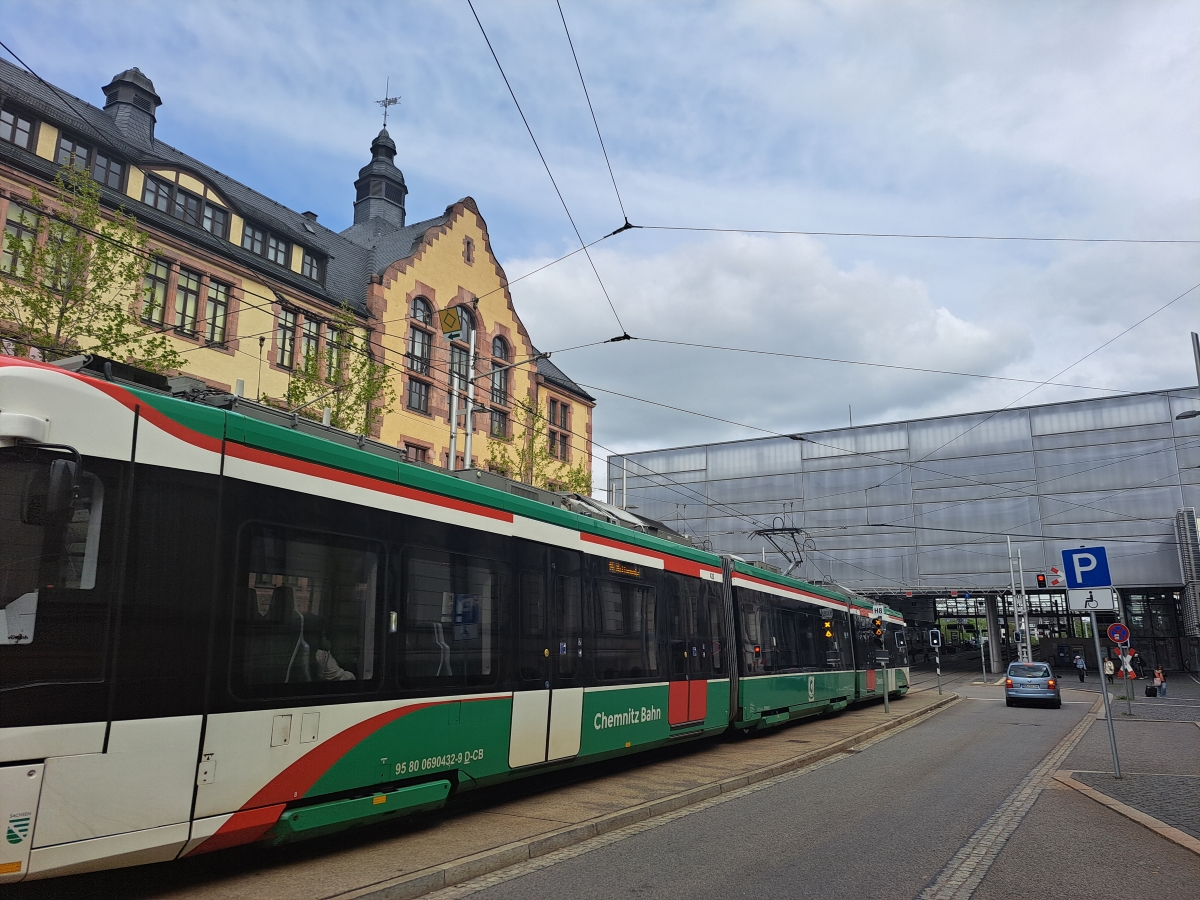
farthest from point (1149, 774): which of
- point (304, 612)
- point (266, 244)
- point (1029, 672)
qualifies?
point (266, 244)

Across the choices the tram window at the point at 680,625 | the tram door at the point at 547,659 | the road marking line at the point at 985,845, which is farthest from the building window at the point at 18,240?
the road marking line at the point at 985,845

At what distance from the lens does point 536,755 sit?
30.4 feet

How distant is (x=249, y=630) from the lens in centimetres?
625

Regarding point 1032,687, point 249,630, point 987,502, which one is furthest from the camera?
point 987,502

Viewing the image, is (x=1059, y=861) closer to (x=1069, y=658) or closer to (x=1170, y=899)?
(x=1170, y=899)

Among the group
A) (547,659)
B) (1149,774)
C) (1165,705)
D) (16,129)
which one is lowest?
(1165,705)

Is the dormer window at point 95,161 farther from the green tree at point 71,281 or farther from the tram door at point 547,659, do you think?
the tram door at point 547,659

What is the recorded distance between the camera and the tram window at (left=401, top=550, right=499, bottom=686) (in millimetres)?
7711

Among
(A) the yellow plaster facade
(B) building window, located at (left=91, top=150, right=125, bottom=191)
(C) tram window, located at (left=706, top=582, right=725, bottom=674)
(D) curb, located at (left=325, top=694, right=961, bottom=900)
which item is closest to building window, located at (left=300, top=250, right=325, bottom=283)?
(A) the yellow plaster facade

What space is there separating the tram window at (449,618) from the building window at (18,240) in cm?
1173

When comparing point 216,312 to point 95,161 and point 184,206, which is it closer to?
point 184,206

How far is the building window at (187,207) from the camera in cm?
2720

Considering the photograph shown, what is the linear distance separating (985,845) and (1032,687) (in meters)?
22.8

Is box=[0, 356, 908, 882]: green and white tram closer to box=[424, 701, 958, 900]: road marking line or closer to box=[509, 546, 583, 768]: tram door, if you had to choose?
box=[509, 546, 583, 768]: tram door
